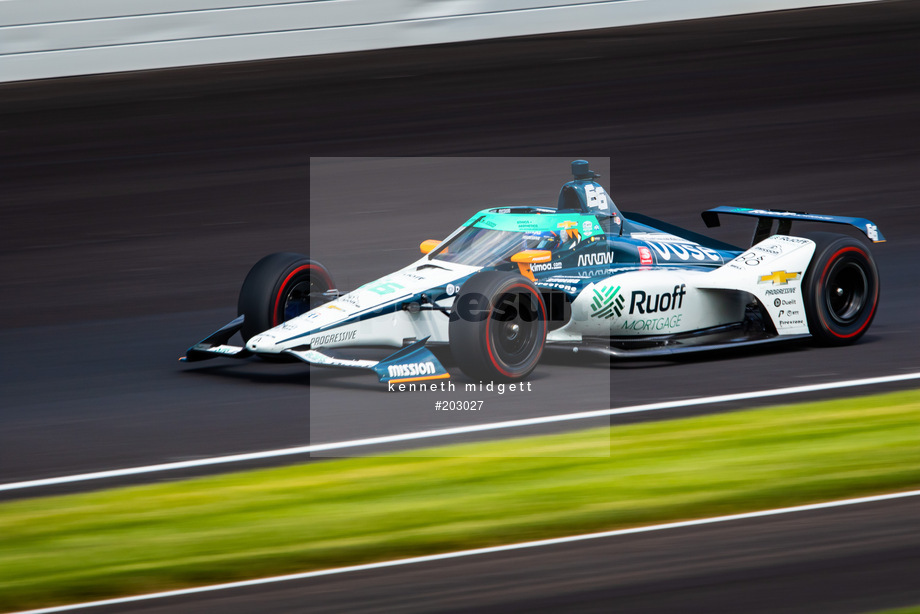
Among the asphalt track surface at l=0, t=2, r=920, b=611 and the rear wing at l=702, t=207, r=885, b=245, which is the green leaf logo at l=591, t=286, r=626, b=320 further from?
the rear wing at l=702, t=207, r=885, b=245

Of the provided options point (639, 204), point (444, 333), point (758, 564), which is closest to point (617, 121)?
point (639, 204)

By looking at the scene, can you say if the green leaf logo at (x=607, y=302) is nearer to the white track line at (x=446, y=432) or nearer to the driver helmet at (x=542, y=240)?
the driver helmet at (x=542, y=240)

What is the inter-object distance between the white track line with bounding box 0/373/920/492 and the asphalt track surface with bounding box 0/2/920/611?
0.53ft

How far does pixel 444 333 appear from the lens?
9.05m

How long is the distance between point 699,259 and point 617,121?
834 cm

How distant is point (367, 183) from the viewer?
16500mm

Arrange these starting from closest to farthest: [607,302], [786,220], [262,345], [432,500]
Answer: [432,500] → [262,345] → [607,302] → [786,220]

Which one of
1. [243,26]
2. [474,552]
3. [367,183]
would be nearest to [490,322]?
[474,552]

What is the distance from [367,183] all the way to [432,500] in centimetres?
1028

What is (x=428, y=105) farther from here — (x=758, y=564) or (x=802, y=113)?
(x=758, y=564)

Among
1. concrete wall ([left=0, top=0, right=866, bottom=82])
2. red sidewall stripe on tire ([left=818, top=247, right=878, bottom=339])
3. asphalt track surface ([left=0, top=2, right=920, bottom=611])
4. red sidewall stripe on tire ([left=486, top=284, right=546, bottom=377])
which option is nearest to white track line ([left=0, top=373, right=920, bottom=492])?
asphalt track surface ([left=0, top=2, right=920, bottom=611])

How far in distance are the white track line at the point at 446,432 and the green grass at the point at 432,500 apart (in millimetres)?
346

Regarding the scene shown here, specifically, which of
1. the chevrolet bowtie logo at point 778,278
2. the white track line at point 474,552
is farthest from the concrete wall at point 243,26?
the white track line at point 474,552

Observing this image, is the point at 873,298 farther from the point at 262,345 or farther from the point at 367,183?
the point at 367,183
